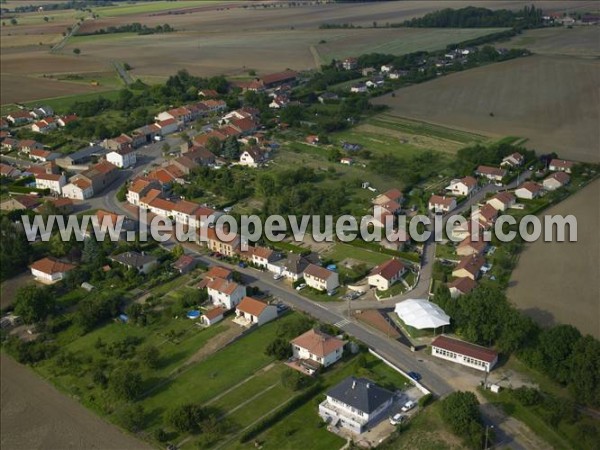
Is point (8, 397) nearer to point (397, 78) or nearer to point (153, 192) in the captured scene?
point (153, 192)

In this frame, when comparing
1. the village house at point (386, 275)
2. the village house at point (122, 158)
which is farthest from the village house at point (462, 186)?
the village house at point (122, 158)

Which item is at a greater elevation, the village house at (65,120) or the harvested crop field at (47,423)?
the village house at (65,120)

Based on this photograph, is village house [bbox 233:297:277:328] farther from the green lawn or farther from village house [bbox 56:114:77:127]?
village house [bbox 56:114:77:127]

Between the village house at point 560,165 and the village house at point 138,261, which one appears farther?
the village house at point 560,165

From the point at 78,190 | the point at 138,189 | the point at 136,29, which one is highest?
the point at 136,29

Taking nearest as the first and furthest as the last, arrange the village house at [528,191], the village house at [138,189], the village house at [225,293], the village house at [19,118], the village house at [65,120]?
the village house at [225,293], the village house at [528,191], the village house at [138,189], the village house at [65,120], the village house at [19,118]

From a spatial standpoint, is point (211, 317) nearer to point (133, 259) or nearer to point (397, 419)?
point (133, 259)

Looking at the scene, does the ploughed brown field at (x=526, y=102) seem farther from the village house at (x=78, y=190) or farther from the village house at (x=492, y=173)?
the village house at (x=78, y=190)

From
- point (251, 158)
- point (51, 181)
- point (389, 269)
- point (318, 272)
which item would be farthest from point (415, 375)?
point (51, 181)
